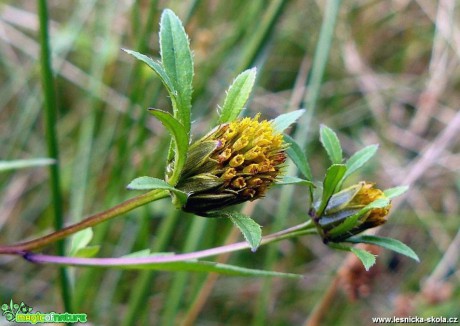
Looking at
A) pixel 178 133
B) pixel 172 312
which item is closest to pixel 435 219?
pixel 172 312

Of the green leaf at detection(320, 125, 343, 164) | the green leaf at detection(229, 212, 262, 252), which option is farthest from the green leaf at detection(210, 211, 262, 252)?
the green leaf at detection(320, 125, 343, 164)

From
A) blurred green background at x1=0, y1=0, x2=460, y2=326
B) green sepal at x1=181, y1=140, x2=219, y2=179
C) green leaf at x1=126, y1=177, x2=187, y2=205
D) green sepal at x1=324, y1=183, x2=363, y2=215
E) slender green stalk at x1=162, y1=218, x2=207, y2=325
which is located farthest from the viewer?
blurred green background at x1=0, y1=0, x2=460, y2=326

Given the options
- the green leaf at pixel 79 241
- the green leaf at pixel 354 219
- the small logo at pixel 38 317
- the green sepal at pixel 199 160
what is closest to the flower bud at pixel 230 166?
the green sepal at pixel 199 160

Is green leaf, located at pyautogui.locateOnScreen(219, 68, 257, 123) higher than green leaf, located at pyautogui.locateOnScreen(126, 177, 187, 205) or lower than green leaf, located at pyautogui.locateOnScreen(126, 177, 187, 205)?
higher

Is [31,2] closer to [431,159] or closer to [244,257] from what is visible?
[244,257]

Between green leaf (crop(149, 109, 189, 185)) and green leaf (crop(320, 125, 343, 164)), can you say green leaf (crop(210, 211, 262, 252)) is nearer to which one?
green leaf (crop(149, 109, 189, 185))

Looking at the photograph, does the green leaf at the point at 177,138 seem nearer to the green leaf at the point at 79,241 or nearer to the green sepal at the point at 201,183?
the green sepal at the point at 201,183

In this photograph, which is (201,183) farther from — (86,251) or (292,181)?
(86,251)

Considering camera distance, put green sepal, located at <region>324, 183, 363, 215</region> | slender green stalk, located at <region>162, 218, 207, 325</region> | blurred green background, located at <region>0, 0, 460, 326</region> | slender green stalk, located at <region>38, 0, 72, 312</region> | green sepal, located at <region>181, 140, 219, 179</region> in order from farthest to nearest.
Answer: blurred green background, located at <region>0, 0, 460, 326</region>
slender green stalk, located at <region>162, 218, 207, 325</region>
slender green stalk, located at <region>38, 0, 72, 312</region>
green sepal, located at <region>324, 183, 363, 215</region>
green sepal, located at <region>181, 140, 219, 179</region>
